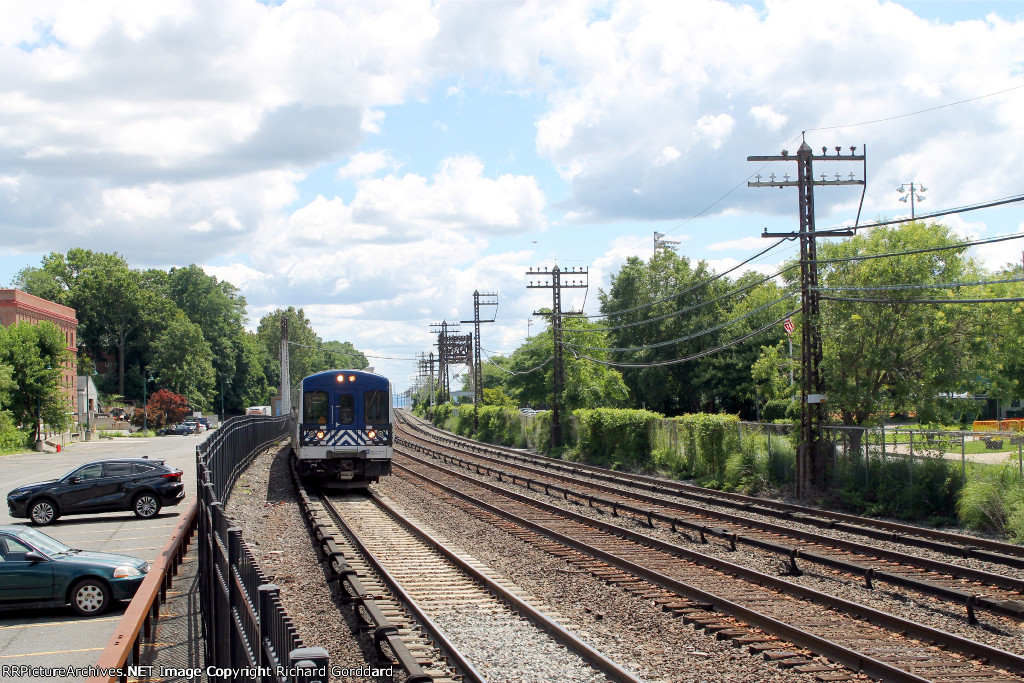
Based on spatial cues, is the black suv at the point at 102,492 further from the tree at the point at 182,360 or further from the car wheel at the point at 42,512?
the tree at the point at 182,360

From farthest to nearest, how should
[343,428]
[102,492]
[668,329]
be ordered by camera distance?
[668,329] → [343,428] → [102,492]

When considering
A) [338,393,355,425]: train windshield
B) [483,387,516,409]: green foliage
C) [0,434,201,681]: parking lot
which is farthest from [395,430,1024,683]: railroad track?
[483,387,516,409]: green foliage

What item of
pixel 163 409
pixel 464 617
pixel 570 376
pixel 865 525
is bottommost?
pixel 865 525

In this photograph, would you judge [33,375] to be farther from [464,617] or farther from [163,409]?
[464,617]

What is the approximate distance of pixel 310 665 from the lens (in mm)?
3504

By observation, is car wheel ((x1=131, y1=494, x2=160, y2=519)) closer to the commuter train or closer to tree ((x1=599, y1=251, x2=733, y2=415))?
the commuter train

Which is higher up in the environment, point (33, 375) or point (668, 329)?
point (668, 329)

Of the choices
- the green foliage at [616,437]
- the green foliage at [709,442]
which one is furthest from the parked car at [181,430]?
the green foliage at [709,442]

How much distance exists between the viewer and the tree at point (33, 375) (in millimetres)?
54188

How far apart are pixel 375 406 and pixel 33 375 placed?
39521 mm

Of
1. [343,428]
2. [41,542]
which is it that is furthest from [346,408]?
[41,542]

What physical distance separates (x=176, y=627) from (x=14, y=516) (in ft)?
39.0

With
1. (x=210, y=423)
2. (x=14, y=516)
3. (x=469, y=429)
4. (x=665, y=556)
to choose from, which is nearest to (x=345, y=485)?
(x=14, y=516)

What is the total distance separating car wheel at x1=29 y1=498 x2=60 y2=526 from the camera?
1934 centimetres
